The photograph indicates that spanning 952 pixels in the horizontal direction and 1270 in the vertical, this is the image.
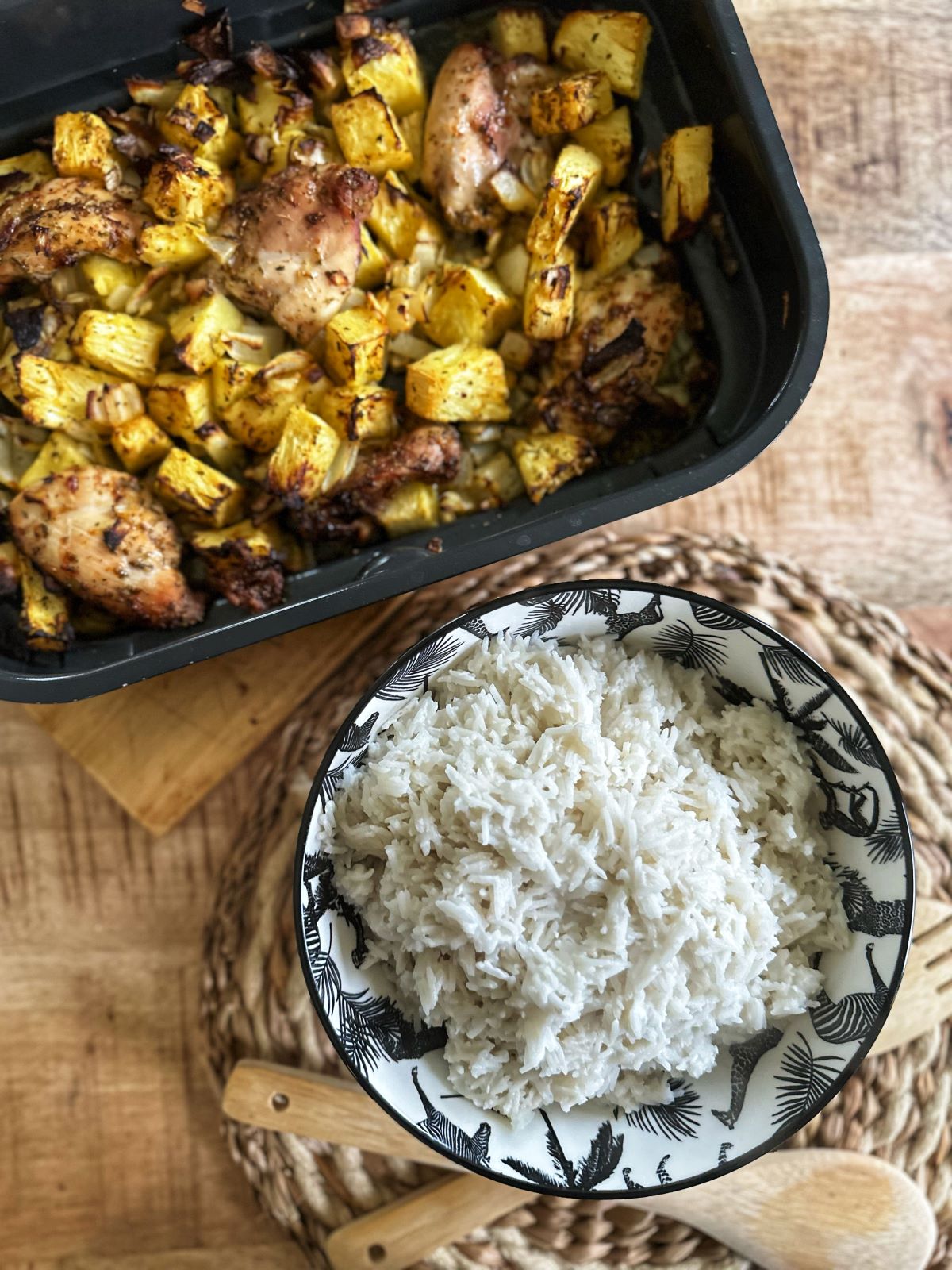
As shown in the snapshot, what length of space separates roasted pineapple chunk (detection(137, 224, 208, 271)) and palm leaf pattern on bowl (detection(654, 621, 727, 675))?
67cm

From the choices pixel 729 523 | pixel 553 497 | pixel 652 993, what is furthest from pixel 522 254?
pixel 652 993

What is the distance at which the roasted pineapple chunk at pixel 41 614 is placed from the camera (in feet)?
3.87

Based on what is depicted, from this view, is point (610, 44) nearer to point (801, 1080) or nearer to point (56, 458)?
point (56, 458)

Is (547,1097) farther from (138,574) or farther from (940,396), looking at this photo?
(940,396)

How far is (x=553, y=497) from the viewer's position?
1.22m

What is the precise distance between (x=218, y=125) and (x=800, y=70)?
726 millimetres

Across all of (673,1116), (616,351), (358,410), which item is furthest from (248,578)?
(673,1116)

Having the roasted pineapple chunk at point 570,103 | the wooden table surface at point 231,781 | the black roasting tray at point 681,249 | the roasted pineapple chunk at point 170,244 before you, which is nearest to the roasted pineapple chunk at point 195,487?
the black roasting tray at point 681,249

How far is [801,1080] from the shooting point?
1017 millimetres

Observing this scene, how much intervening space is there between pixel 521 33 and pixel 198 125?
0.39m

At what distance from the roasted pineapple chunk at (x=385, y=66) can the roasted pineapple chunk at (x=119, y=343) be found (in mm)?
357

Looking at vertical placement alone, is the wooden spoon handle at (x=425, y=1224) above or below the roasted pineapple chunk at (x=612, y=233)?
below

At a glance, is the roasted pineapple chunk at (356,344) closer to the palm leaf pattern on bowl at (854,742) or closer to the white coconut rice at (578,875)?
the white coconut rice at (578,875)

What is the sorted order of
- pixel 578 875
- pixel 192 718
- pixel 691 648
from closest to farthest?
pixel 578 875
pixel 691 648
pixel 192 718
